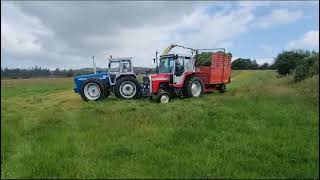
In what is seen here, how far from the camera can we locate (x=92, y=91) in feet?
70.3

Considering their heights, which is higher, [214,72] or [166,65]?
[166,65]

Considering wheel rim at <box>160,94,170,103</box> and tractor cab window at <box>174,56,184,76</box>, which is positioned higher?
tractor cab window at <box>174,56,184,76</box>

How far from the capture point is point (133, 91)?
2117 centimetres

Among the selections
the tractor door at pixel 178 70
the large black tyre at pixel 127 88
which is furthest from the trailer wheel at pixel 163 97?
the large black tyre at pixel 127 88

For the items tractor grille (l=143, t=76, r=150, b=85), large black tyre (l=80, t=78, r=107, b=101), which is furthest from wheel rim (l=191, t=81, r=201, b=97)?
large black tyre (l=80, t=78, r=107, b=101)

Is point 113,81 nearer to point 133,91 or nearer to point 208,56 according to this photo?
point 133,91

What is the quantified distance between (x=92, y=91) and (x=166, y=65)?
378 centimetres

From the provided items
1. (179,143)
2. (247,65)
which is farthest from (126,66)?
(247,65)

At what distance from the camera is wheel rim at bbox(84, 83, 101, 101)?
21.3m

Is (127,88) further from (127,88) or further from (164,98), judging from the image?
(164,98)

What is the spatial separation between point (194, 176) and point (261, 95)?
18.7ft

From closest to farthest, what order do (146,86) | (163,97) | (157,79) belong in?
(163,97) → (157,79) → (146,86)

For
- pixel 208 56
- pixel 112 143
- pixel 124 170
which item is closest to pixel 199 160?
pixel 124 170

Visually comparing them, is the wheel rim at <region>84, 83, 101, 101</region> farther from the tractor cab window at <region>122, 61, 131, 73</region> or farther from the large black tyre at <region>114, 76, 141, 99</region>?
the tractor cab window at <region>122, 61, 131, 73</region>
